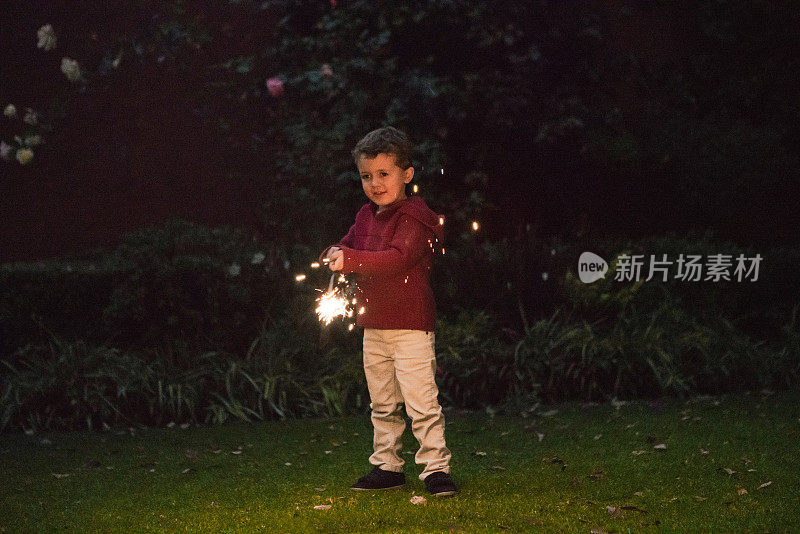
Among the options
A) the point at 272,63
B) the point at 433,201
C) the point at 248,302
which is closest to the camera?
the point at 248,302

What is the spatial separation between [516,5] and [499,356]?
12.0 ft

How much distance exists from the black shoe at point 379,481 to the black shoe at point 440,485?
231 mm

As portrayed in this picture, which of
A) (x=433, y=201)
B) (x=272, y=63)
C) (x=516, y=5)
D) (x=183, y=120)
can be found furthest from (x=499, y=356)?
(x=183, y=120)

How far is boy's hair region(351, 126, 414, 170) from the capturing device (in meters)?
4.27

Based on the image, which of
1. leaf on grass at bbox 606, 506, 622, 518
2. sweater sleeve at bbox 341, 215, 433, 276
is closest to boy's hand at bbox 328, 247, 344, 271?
sweater sleeve at bbox 341, 215, 433, 276

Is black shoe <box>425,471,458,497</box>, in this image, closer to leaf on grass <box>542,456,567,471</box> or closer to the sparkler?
the sparkler

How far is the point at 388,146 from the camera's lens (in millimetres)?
4266

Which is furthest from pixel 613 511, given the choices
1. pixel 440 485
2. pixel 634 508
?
pixel 440 485

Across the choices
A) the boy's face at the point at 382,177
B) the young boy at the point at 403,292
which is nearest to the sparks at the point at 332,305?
the young boy at the point at 403,292

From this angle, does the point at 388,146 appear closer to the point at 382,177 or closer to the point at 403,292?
the point at 382,177

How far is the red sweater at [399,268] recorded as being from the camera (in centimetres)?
424

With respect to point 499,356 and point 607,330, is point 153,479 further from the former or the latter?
point 607,330

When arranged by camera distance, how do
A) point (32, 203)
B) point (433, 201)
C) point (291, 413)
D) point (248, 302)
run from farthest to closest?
1. point (32, 203)
2. point (433, 201)
3. point (248, 302)
4. point (291, 413)

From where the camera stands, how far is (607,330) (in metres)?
7.75
